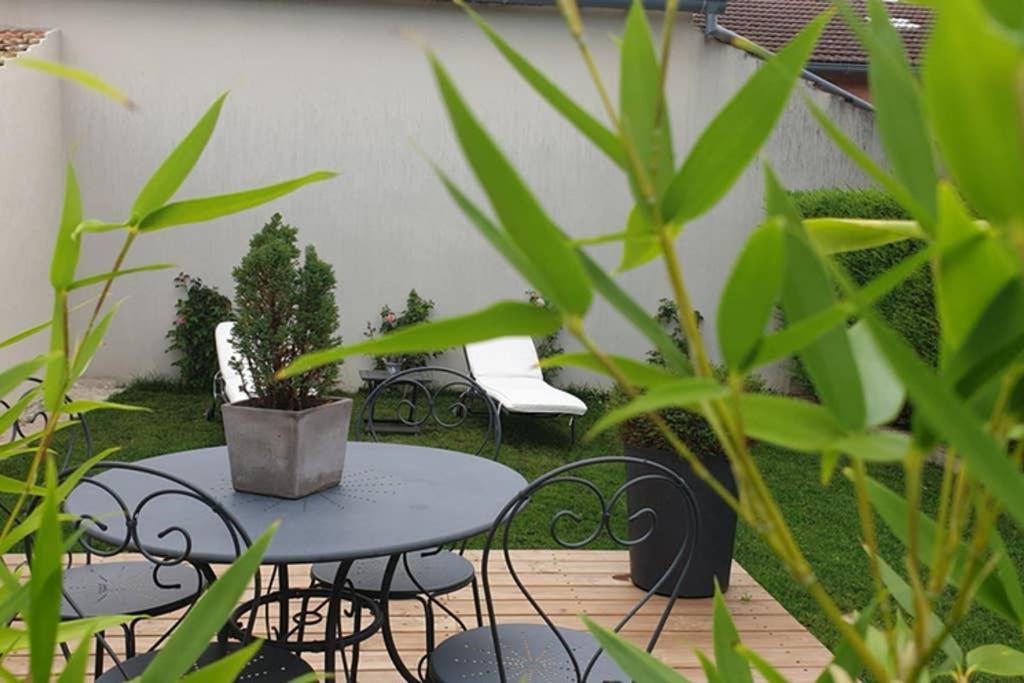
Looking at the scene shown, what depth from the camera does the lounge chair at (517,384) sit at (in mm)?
7926

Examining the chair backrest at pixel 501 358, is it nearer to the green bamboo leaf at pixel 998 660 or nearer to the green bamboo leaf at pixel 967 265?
the green bamboo leaf at pixel 998 660

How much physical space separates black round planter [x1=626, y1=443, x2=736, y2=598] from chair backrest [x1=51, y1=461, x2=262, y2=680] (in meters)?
2.13

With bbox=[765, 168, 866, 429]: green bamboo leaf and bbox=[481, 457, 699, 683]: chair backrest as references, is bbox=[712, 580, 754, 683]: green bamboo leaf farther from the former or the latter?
bbox=[481, 457, 699, 683]: chair backrest

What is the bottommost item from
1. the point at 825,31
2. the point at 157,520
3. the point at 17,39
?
the point at 157,520

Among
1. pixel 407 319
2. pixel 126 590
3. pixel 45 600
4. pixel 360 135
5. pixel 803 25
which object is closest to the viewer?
pixel 45 600

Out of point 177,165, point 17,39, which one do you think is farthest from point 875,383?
point 17,39

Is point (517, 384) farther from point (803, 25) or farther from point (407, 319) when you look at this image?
point (803, 25)

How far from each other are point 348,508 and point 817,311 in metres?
2.61

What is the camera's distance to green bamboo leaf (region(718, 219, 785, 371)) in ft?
1.35

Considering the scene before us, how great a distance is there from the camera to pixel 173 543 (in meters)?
2.65

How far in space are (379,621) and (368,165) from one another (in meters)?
7.30

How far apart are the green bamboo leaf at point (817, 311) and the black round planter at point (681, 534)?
4.24m

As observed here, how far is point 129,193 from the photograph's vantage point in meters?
9.77

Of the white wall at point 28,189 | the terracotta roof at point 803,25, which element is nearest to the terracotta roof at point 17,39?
the white wall at point 28,189
